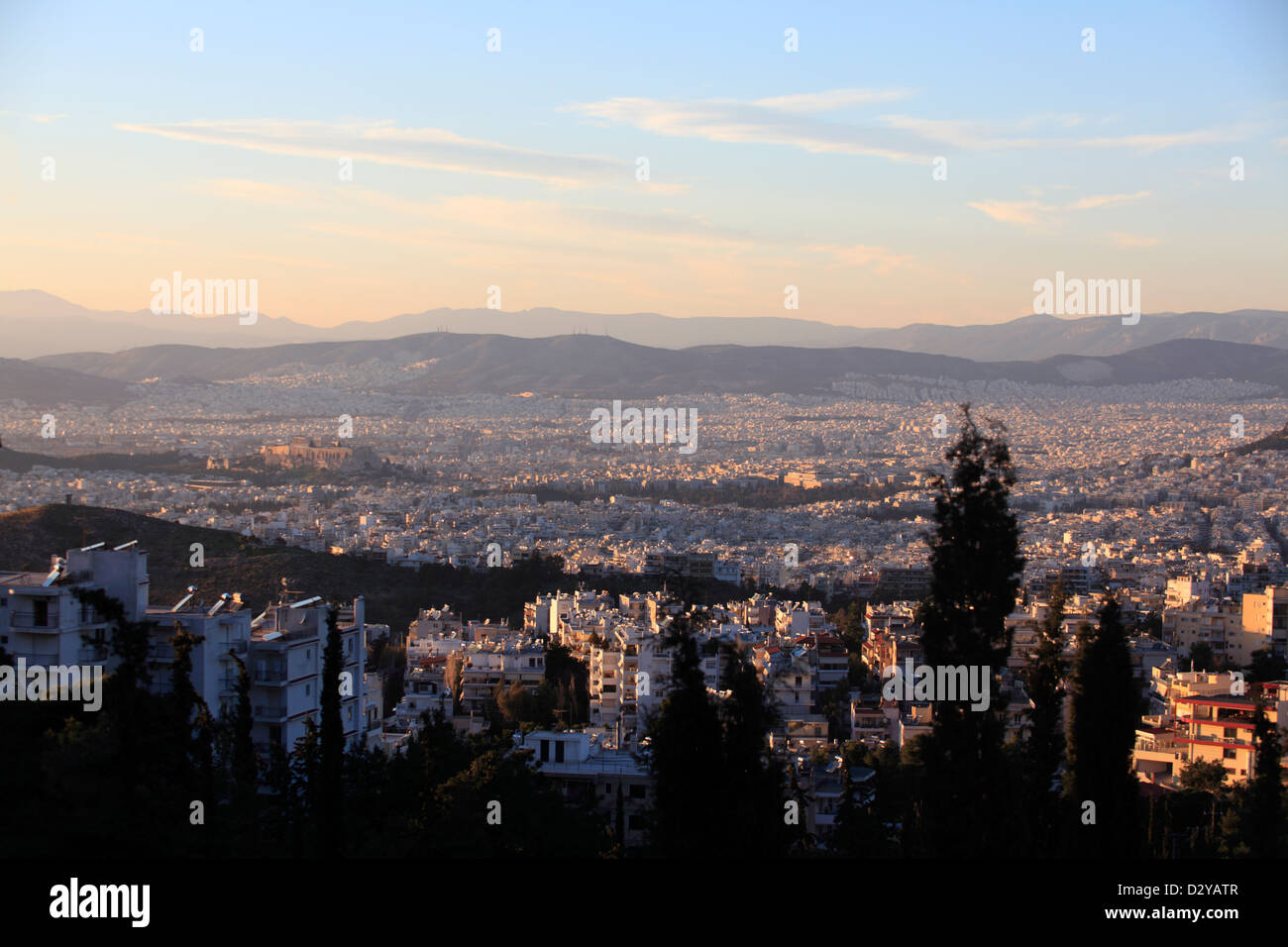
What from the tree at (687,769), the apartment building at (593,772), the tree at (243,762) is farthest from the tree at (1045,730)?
Result: the tree at (243,762)

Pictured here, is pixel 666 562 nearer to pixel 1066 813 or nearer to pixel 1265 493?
pixel 1066 813

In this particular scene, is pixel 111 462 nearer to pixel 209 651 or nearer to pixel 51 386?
pixel 51 386

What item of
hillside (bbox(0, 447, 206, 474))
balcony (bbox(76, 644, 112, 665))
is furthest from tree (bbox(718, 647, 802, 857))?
hillside (bbox(0, 447, 206, 474))

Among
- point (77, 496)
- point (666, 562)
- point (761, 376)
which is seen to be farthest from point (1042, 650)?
point (761, 376)

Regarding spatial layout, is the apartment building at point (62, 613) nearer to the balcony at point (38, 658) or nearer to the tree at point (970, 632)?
the balcony at point (38, 658)

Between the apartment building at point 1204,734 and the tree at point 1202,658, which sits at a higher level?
the apartment building at point 1204,734

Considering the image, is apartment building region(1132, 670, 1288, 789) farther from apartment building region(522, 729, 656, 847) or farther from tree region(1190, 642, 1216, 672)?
apartment building region(522, 729, 656, 847)
